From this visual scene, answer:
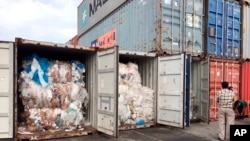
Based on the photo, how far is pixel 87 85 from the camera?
8.43 meters

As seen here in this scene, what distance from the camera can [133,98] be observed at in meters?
8.54

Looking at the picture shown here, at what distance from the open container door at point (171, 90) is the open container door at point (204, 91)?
1.46m

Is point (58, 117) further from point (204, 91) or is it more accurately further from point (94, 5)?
point (94, 5)

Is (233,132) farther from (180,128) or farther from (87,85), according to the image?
(87,85)

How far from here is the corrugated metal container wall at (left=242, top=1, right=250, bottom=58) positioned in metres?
11.4

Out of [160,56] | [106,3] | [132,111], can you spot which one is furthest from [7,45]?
[106,3]

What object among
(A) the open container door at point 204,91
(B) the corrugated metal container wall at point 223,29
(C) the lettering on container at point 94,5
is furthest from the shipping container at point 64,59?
(C) the lettering on container at point 94,5

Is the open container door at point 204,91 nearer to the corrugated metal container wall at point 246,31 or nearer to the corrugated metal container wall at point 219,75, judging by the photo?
the corrugated metal container wall at point 219,75

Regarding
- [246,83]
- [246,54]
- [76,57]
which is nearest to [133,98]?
[76,57]

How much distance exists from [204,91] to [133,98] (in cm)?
261

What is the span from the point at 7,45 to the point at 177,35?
554cm

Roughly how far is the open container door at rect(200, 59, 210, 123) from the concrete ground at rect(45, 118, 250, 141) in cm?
46

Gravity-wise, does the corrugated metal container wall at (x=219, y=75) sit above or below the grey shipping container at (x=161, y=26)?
below

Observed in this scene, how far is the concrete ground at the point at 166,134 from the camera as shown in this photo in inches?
284
